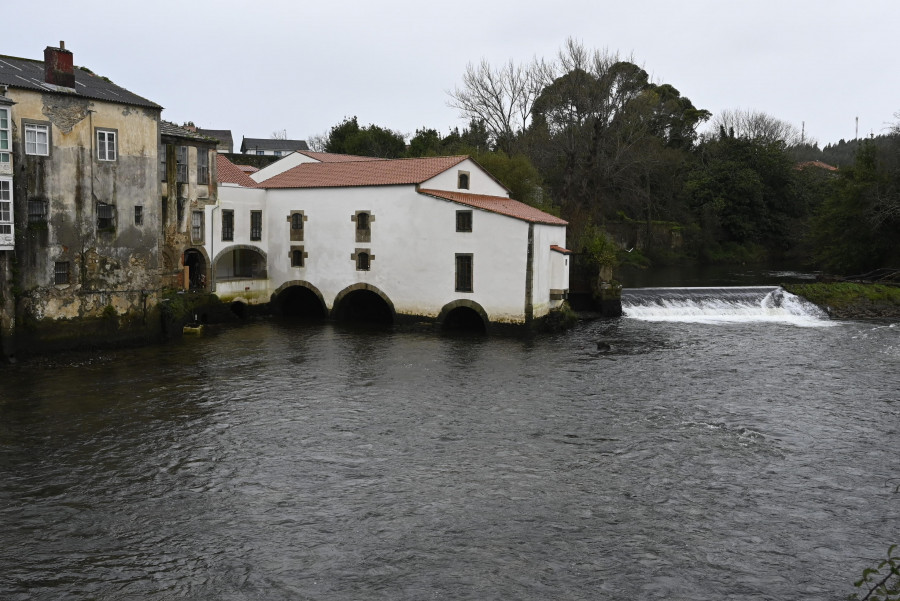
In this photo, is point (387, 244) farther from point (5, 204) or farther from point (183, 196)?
point (5, 204)

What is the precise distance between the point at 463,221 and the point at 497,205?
2.31 meters

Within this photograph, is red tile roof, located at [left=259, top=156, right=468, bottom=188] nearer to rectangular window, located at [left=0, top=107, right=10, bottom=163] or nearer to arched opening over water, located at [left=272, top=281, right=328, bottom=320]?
arched opening over water, located at [left=272, top=281, right=328, bottom=320]

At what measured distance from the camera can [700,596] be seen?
1142cm

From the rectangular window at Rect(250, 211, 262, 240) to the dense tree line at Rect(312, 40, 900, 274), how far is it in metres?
13.8

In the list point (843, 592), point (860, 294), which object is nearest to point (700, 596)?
point (843, 592)

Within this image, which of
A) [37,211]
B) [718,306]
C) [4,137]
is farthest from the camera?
[718,306]

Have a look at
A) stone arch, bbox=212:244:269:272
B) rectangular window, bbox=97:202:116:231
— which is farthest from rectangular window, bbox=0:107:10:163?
stone arch, bbox=212:244:269:272

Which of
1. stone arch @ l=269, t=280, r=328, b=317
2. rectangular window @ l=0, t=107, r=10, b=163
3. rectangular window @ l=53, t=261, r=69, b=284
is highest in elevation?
rectangular window @ l=0, t=107, r=10, b=163

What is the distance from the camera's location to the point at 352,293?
36438 millimetres

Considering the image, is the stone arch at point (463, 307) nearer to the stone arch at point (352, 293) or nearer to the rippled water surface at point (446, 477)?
the stone arch at point (352, 293)

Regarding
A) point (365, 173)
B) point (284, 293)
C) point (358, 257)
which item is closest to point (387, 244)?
point (358, 257)

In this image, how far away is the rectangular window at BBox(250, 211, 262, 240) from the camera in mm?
37188

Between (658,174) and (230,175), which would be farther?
(658,174)

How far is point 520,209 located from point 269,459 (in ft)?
67.9
